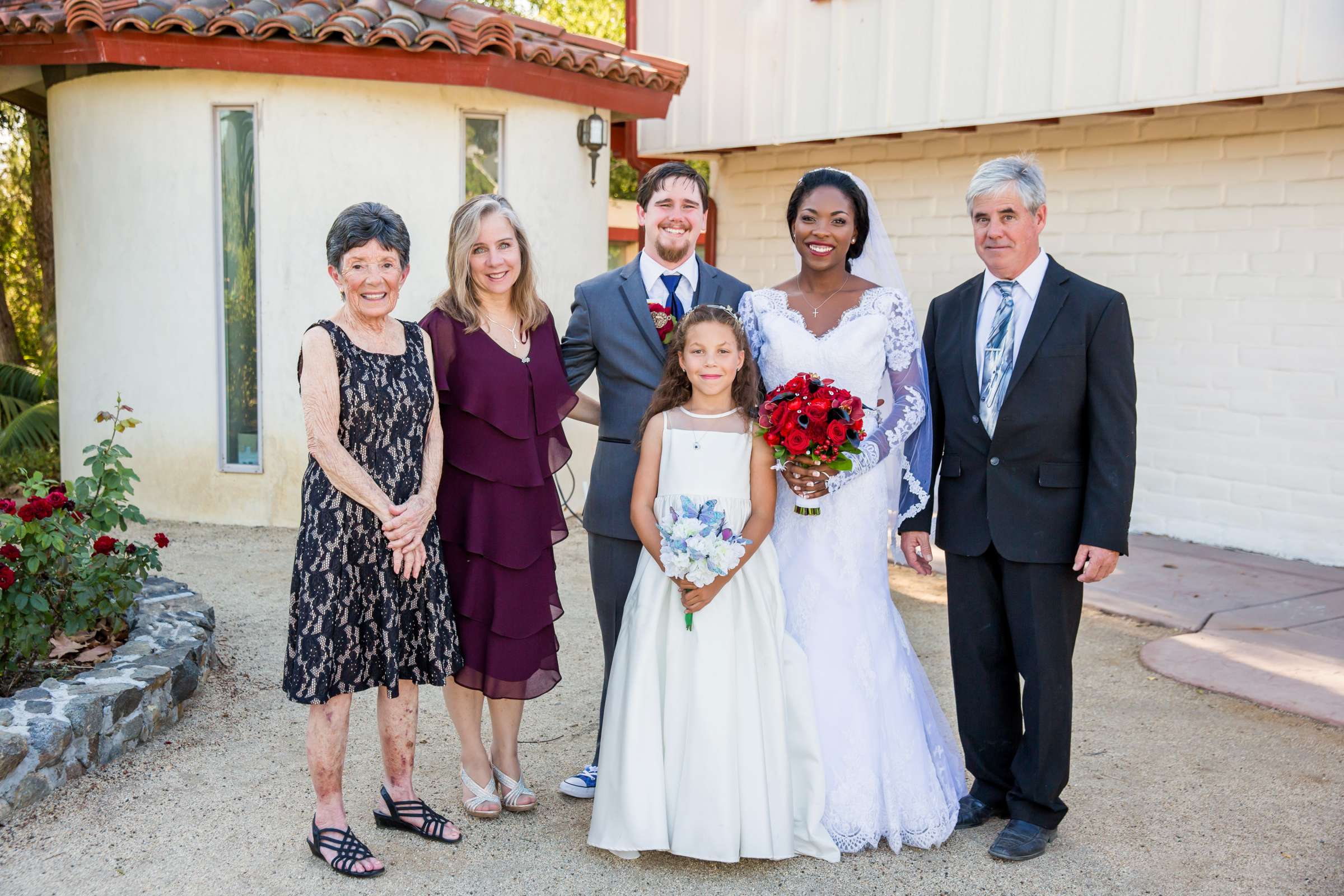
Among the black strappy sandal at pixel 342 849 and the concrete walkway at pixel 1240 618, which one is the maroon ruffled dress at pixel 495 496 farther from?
the concrete walkway at pixel 1240 618

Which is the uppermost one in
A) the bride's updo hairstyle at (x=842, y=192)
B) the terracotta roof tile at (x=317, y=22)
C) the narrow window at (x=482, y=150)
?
the terracotta roof tile at (x=317, y=22)

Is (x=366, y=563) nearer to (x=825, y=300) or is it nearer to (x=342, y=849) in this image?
(x=342, y=849)

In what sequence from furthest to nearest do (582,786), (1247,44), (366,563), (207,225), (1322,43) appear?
(207,225)
(1247,44)
(1322,43)
(582,786)
(366,563)

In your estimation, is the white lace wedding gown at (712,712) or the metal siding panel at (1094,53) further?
the metal siding panel at (1094,53)

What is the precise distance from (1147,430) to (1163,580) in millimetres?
1563

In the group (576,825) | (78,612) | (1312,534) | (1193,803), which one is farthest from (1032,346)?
(1312,534)

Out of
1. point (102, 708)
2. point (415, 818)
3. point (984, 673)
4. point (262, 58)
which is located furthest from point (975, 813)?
point (262, 58)

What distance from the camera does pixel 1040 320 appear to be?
139 inches

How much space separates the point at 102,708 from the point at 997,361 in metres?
3.29

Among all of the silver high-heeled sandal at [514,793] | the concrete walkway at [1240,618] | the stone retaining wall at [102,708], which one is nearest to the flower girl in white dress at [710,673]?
the silver high-heeled sandal at [514,793]

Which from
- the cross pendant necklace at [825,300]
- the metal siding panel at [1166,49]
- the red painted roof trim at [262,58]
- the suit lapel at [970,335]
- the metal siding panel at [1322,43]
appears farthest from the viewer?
the red painted roof trim at [262,58]

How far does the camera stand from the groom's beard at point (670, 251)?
150 inches

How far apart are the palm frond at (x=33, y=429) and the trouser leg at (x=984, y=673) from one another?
312 inches

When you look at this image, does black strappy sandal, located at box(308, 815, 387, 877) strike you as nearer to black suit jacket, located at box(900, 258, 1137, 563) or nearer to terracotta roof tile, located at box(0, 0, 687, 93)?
black suit jacket, located at box(900, 258, 1137, 563)
